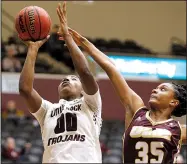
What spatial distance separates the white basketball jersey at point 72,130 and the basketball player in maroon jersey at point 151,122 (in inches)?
8.2

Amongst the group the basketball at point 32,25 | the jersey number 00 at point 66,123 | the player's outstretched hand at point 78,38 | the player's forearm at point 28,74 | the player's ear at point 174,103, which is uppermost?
the basketball at point 32,25

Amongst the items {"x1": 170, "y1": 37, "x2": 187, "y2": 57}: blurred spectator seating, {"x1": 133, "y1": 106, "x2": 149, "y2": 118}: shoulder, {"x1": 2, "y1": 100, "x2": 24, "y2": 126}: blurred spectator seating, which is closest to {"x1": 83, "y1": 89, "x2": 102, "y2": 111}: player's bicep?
{"x1": 133, "y1": 106, "x2": 149, "y2": 118}: shoulder

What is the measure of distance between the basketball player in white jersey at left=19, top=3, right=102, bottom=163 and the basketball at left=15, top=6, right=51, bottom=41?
0.25ft

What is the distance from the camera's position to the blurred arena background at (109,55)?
10.1 metres

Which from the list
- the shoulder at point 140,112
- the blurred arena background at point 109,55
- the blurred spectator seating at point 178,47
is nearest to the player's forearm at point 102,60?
the shoulder at point 140,112

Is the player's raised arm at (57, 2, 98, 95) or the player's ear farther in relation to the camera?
the player's ear

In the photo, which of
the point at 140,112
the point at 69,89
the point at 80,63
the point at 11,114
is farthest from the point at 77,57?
the point at 11,114


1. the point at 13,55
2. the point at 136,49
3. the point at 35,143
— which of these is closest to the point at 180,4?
the point at 136,49

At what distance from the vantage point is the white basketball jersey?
3.41 metres

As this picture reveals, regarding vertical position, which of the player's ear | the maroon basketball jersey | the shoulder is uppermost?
the player's ear

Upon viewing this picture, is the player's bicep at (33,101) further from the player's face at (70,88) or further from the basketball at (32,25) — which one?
the basketball at (32,25)

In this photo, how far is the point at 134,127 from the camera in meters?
3.47

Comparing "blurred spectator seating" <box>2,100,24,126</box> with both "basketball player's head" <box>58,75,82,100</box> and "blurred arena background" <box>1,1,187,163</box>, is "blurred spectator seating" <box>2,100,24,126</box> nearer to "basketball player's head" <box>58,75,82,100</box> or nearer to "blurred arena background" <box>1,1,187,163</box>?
"blurred arena background" <box>1,1,187,163</box>

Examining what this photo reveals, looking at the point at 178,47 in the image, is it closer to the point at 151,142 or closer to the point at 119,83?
the point at 119,83
